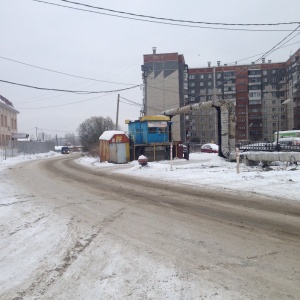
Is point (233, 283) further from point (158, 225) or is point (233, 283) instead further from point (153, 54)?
point (153, 54)

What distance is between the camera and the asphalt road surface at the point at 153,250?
389cm

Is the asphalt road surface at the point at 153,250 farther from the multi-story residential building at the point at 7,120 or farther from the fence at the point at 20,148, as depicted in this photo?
the multi-story residential building at the point at 7,120

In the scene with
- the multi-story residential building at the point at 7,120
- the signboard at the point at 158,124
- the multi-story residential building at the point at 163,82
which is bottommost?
the signboard at the point at 158,124

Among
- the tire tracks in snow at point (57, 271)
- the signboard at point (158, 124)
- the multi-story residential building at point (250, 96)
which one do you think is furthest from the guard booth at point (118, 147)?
the multi-story residential building at point (250, 96)

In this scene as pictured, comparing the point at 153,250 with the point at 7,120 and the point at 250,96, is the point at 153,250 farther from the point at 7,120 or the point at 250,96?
the point at 250,96

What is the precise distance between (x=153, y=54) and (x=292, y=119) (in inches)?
1402

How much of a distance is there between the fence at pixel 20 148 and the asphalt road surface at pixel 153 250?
36.8 meters

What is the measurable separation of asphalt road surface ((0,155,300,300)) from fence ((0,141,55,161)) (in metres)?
36.8

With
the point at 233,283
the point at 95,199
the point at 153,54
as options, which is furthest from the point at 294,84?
the point at 233,283

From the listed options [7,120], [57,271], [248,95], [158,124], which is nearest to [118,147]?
[158,124]

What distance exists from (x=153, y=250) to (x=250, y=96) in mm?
89043

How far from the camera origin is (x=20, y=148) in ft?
170

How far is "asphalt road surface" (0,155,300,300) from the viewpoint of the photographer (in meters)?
3.89

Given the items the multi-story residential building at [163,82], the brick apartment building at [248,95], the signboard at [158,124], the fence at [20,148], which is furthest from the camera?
the brick apartment building at [248,95]
